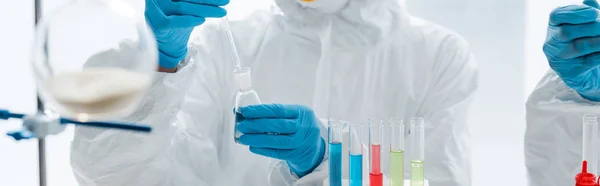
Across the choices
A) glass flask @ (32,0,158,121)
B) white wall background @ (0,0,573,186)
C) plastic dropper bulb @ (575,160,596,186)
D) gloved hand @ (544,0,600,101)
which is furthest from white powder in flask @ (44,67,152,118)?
white wall background @ (0,0,573,186)

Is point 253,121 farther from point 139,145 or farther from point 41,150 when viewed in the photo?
point 41,150

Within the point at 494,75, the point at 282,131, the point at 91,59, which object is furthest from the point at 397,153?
the point at 494,75

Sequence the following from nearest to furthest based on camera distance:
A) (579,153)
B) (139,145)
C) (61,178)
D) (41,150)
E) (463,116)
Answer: (41,150), (139,145), (579,153), (463,116), (61,178)

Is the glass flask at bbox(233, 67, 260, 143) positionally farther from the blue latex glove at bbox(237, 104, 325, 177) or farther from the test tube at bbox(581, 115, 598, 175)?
the test tube at bbox(581, 115, 598, 175)

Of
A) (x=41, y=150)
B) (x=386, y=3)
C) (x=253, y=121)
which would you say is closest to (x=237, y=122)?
(x=253, y=121)

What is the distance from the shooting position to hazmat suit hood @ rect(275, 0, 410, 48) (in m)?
1.80

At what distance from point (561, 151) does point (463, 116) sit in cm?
25

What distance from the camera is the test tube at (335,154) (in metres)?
1.32

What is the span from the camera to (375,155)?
130 centimetres

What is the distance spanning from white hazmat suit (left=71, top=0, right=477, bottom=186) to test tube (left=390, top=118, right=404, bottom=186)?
381 millimetres

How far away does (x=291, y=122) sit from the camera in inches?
57.7

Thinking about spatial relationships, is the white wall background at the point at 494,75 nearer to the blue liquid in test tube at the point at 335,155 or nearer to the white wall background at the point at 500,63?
the white wall background at the point at 500,63

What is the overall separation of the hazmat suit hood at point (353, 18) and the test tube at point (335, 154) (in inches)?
21.6

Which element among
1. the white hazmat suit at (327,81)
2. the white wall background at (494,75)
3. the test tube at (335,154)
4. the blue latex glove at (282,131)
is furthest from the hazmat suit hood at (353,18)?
the white wall background at (494,75)
